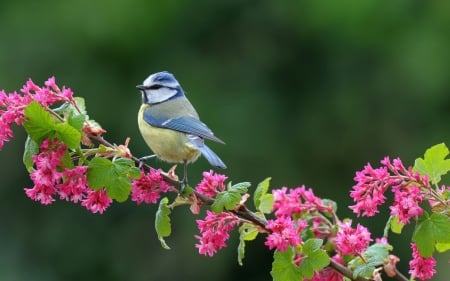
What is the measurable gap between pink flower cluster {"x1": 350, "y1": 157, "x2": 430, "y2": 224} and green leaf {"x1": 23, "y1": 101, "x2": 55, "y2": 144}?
Result: 752 millimetres

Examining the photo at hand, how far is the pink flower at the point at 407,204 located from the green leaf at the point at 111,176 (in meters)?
0.64

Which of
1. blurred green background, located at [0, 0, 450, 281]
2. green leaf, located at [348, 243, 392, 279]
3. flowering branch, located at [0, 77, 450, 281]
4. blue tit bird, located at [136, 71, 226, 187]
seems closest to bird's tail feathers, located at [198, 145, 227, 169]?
blue tit bird, located at [136, 71, 226, 187]

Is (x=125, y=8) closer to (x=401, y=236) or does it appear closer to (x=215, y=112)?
(x=215, y=112)

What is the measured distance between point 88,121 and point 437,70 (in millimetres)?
7793

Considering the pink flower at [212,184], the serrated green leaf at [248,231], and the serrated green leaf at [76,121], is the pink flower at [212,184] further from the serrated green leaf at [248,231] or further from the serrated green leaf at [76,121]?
the serrated green leaf at [76,121]

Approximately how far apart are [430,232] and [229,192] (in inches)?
19.4

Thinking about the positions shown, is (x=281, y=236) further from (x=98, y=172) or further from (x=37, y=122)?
(x=37, y=122)

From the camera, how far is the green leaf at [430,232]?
7.59ft

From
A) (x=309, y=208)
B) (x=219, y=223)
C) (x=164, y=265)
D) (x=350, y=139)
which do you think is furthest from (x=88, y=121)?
(x=350, y=139)

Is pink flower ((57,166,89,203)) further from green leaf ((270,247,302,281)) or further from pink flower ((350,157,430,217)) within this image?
pink flower ((350,157,430,217))

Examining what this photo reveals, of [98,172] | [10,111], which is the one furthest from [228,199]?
[10,111]

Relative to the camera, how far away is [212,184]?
2.56m

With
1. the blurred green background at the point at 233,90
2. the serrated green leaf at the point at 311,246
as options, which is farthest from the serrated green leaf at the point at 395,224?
the blurred green background at the point at 233,90

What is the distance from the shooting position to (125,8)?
10.2m
